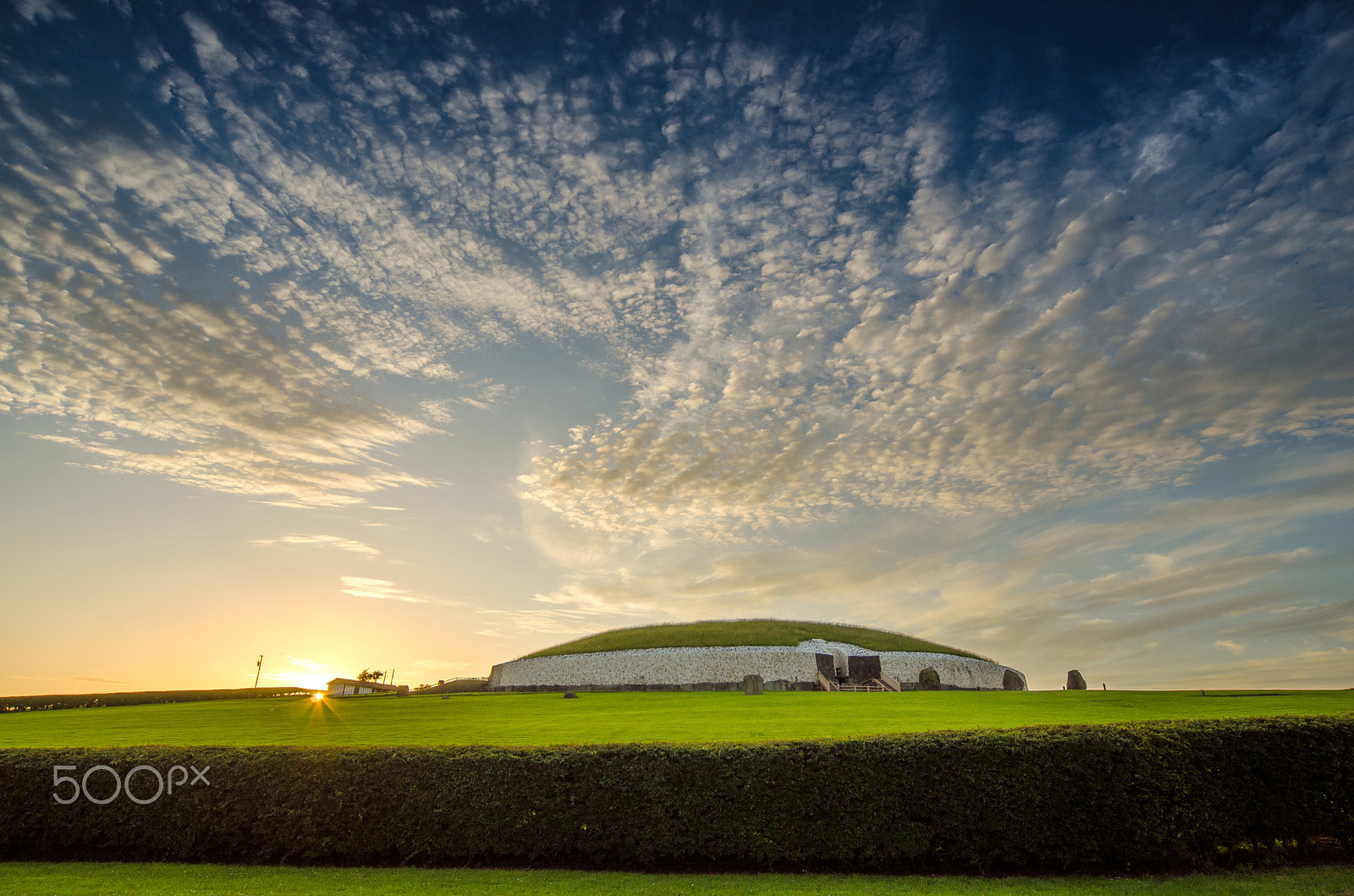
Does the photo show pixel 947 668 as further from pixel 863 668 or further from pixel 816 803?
pixel 816 803

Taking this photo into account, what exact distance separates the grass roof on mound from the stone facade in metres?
1.26

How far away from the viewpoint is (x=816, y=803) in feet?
39.8

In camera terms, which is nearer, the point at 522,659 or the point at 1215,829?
the point at 1215,829

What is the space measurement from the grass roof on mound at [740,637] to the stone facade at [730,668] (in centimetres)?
126

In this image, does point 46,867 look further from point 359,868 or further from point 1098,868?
point 1098,868

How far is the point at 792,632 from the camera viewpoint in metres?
59.9

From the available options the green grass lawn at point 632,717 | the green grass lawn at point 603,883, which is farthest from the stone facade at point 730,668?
the green grass lawn at point 603,883

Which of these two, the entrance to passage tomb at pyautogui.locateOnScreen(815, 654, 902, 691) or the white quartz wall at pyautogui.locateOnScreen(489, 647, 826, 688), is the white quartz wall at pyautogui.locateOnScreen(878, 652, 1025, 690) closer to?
the entrance to passage tomb at pyautogui.locateOnScreen(815, 654, 902, 691)

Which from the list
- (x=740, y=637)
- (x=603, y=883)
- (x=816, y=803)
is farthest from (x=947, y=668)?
(x=603, y=883)

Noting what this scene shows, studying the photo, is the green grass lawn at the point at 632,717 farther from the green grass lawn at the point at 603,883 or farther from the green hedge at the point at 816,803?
the green grass lawn at the point at 603,883

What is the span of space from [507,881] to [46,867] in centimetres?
966

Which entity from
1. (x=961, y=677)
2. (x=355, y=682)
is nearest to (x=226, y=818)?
(x=961, y=677)

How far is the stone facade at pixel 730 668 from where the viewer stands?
169 feet

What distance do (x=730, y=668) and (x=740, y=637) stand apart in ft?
17.1
